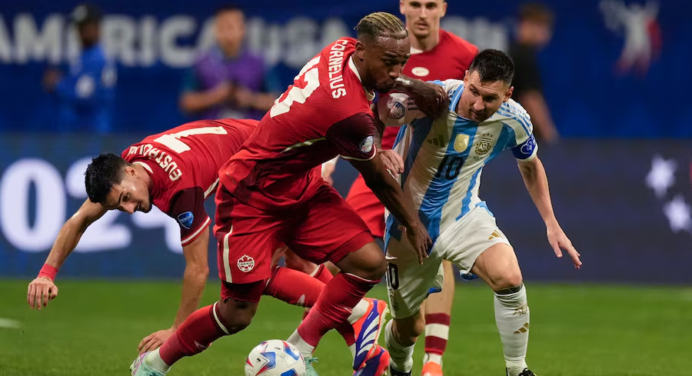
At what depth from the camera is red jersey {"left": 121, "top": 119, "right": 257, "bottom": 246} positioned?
631cm

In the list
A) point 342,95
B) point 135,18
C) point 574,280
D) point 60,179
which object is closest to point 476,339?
point 574,280

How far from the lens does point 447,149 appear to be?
6.34 meters

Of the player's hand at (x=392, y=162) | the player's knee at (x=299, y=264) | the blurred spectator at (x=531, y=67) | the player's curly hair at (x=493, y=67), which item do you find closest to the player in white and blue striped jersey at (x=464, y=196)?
the player's curly hair at (x=493, y=67)

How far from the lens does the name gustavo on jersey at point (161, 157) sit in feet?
20.8

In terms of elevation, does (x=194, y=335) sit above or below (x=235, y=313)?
below

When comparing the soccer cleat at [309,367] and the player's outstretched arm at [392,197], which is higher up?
the player's outstretched arm at [392,197]

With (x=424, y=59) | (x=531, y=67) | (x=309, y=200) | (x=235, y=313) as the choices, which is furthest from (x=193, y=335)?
(x=531, y=67)

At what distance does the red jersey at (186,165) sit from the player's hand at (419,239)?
120 cm

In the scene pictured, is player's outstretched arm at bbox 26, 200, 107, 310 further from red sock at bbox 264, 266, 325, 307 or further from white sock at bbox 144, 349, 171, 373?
red sock at bbox 264, 266, 325, 307

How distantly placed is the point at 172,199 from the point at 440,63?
219cm

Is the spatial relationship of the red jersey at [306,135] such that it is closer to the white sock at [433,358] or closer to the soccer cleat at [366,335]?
the soccer cleat at [366,335]

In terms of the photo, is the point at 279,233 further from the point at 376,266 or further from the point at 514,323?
the point at 514,323

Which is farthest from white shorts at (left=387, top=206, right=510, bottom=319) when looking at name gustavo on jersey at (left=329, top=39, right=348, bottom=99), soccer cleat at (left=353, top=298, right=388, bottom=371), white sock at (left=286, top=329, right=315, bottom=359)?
name gustavo on jersey at (left=329, top=39, right=348, bottom=99)

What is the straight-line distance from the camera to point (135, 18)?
14375 millimetres
